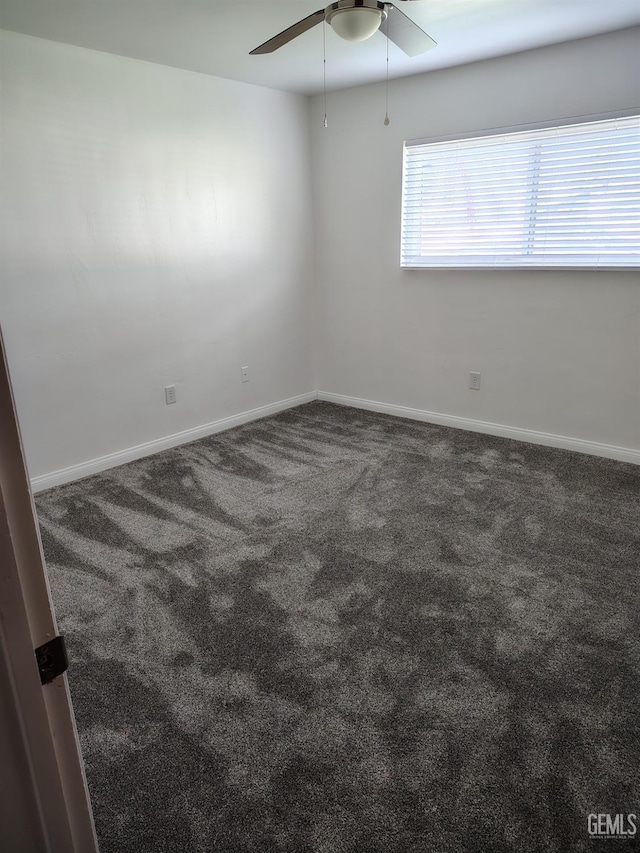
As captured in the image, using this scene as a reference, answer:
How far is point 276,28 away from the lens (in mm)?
2643

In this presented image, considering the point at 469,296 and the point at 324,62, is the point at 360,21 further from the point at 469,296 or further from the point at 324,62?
the point at 469,296

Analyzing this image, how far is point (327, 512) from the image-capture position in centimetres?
291

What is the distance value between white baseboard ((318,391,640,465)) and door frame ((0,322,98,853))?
3.55 metres

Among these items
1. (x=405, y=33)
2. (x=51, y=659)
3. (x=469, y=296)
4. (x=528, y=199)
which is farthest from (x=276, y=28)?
(x=51, y=659)

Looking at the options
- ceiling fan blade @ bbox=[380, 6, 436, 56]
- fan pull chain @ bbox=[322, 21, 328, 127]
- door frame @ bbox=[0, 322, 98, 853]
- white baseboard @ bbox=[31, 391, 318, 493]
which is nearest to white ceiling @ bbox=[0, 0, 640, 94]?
fan pull chain @ bbox=[322, 21, 328, 127]

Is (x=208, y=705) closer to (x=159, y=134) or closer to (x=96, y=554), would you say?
(x=96, y=554)

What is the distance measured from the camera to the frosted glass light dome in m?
1.97

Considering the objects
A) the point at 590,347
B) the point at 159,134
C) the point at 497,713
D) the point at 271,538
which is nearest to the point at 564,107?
the point at 590,347

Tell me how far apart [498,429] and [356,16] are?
275cm

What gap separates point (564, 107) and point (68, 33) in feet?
8.96

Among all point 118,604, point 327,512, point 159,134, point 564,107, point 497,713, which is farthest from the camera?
point 159,134

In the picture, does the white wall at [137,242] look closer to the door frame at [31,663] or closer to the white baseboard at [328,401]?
the white baseboard at [328,401]

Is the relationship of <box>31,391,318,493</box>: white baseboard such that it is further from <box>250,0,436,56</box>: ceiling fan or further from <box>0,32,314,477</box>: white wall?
<box>250,0,436,56</box>: ceiling fan

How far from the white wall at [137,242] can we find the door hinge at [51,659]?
9.02 ft
